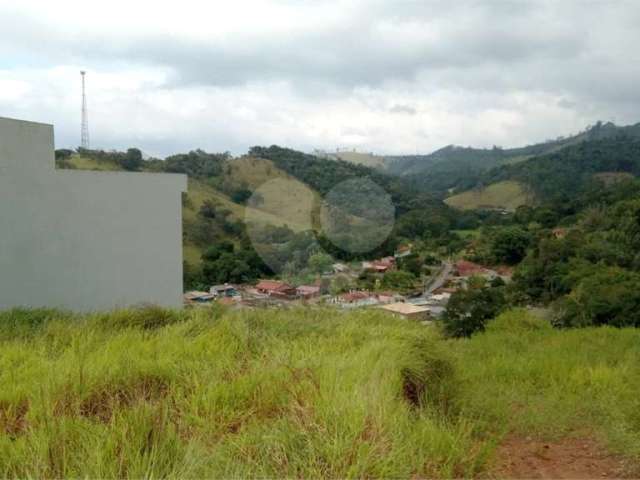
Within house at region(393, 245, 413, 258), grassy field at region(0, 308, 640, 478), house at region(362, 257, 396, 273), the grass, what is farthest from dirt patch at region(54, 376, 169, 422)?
house at region(393, 245, 413, 258)

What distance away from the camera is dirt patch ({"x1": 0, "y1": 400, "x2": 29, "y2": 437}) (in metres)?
2.80

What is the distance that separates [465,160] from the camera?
270 feet

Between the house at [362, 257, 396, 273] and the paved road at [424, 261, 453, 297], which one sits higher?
the house at [362, 257, 396, 273]

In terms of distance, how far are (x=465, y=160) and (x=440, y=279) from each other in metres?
55.0

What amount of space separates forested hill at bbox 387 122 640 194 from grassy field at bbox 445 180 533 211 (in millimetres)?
2110

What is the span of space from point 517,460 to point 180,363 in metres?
2.05

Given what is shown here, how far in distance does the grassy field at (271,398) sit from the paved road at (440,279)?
851 inches

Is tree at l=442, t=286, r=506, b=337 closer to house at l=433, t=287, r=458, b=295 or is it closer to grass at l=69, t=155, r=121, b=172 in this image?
house at l=433, t=287, r=458, b=295

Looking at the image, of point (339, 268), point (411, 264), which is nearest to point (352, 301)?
point (339, 268)

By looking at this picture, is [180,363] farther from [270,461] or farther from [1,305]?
[1,305]

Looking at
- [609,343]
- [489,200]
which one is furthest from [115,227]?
[489,200]

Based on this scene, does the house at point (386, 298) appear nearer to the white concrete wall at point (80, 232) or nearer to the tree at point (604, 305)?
the tree at point (604, 305)

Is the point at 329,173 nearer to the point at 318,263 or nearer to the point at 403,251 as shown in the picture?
the point at 403,251

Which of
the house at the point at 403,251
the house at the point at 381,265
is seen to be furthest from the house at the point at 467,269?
the house at the point at 381,265
